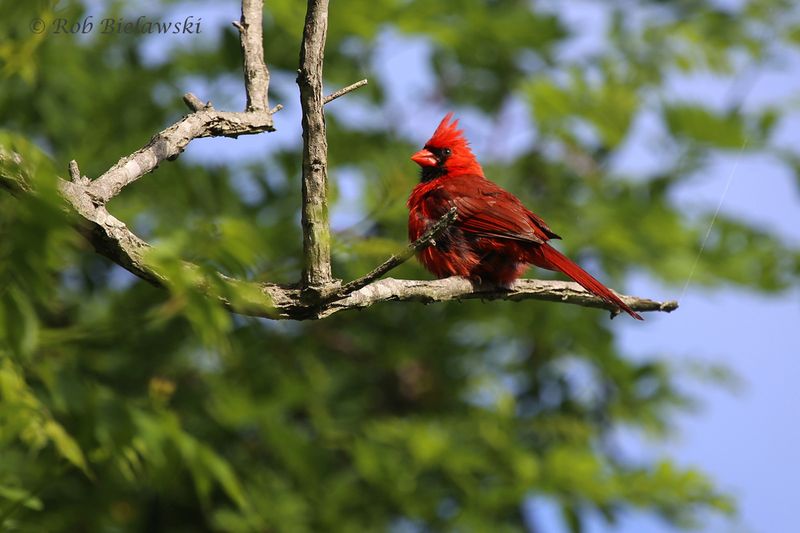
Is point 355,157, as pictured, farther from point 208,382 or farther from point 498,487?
point 498,487

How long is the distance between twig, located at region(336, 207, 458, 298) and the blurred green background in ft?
5.45

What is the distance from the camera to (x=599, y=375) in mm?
5938

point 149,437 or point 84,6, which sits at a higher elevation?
point 84,6

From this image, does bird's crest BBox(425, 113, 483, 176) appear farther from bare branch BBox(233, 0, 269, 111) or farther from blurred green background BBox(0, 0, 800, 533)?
bare branch BBox(233, 0, 269, 111)

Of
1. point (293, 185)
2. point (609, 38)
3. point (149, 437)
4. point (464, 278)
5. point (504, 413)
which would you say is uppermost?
point (609, 38)

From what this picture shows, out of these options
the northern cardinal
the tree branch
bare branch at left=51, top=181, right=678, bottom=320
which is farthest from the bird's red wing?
the tree branch

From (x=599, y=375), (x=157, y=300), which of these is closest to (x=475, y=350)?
(x=599, y=375)

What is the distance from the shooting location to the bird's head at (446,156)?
14.3ft

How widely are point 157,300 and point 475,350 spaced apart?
85.0 inches

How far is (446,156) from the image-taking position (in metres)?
4.37

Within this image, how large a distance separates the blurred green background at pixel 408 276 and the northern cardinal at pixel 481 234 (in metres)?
0.33

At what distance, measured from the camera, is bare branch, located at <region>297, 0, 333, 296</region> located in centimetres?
207

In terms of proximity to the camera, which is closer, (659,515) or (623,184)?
(659,515)

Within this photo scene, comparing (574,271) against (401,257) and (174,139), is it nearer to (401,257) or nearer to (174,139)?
(401,257)
